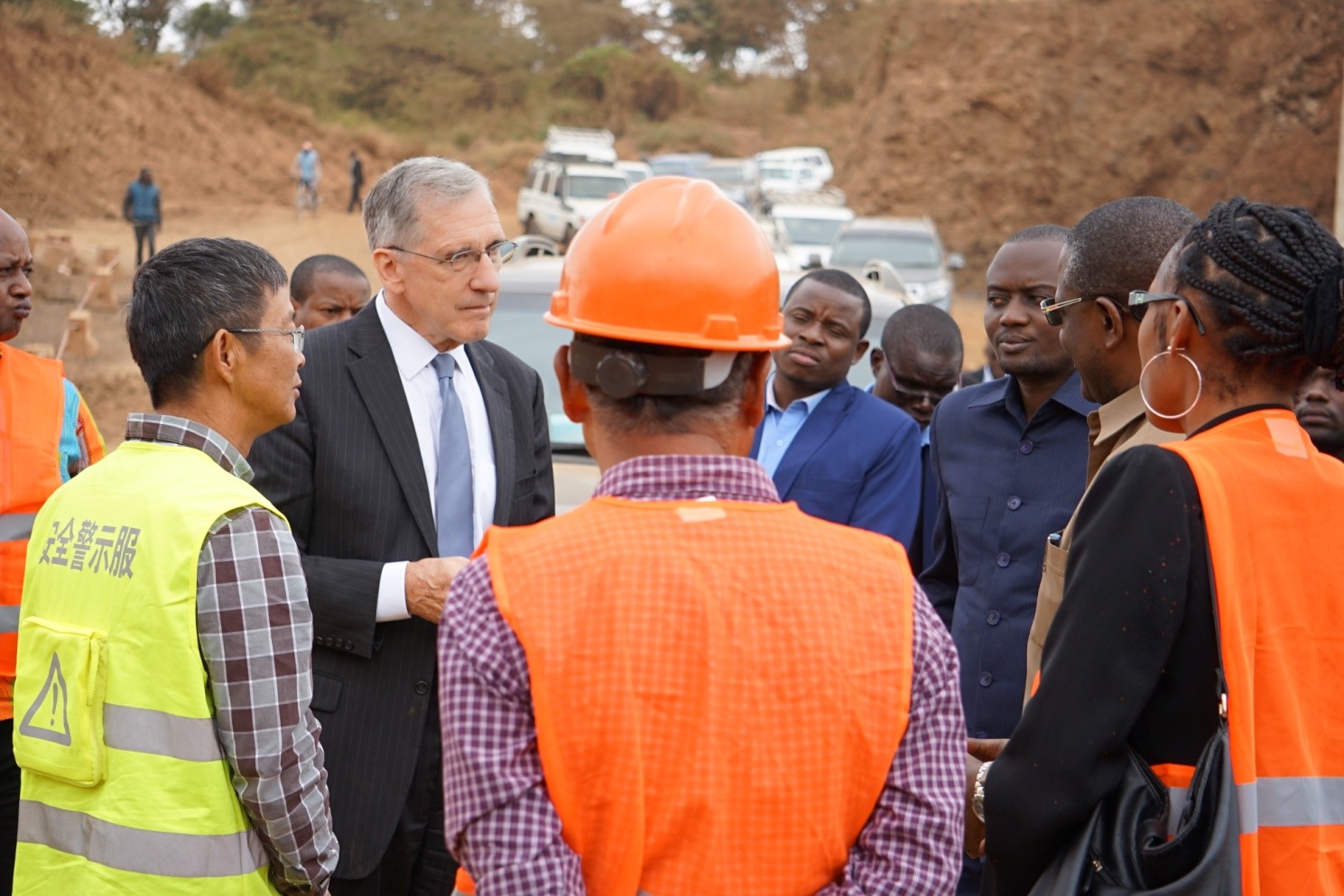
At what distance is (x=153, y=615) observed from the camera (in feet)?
7.41

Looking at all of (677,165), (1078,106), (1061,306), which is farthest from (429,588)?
(677,165)

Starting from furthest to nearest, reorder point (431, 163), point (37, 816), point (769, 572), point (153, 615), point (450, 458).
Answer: point (431, 163)
point (450, 458)
point (37, 816)
point (153, 615)
point (769, 572)

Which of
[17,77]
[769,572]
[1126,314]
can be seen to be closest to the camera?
[769,572]

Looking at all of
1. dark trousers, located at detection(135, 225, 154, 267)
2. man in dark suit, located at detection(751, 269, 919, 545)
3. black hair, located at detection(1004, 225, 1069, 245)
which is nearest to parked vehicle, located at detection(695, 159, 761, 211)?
dark trousers, located at detection(135, 225, 154, 267)

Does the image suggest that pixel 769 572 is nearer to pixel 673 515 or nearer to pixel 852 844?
pixel 673 515

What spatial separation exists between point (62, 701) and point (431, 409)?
116 cm

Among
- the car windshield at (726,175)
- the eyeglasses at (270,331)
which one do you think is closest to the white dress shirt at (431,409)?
the eyeglasses at (270,331)

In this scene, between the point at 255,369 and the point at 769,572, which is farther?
the point at 255,369

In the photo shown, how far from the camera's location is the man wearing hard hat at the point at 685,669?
5.16ft

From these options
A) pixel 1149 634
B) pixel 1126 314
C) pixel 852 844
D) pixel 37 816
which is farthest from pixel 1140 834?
pixel 37 816

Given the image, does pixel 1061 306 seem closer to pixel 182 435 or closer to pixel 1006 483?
pixel 1006 483

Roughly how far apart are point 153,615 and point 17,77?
108ft

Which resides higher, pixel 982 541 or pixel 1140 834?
pixel 982 541

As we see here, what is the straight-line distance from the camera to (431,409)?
3217 mm
